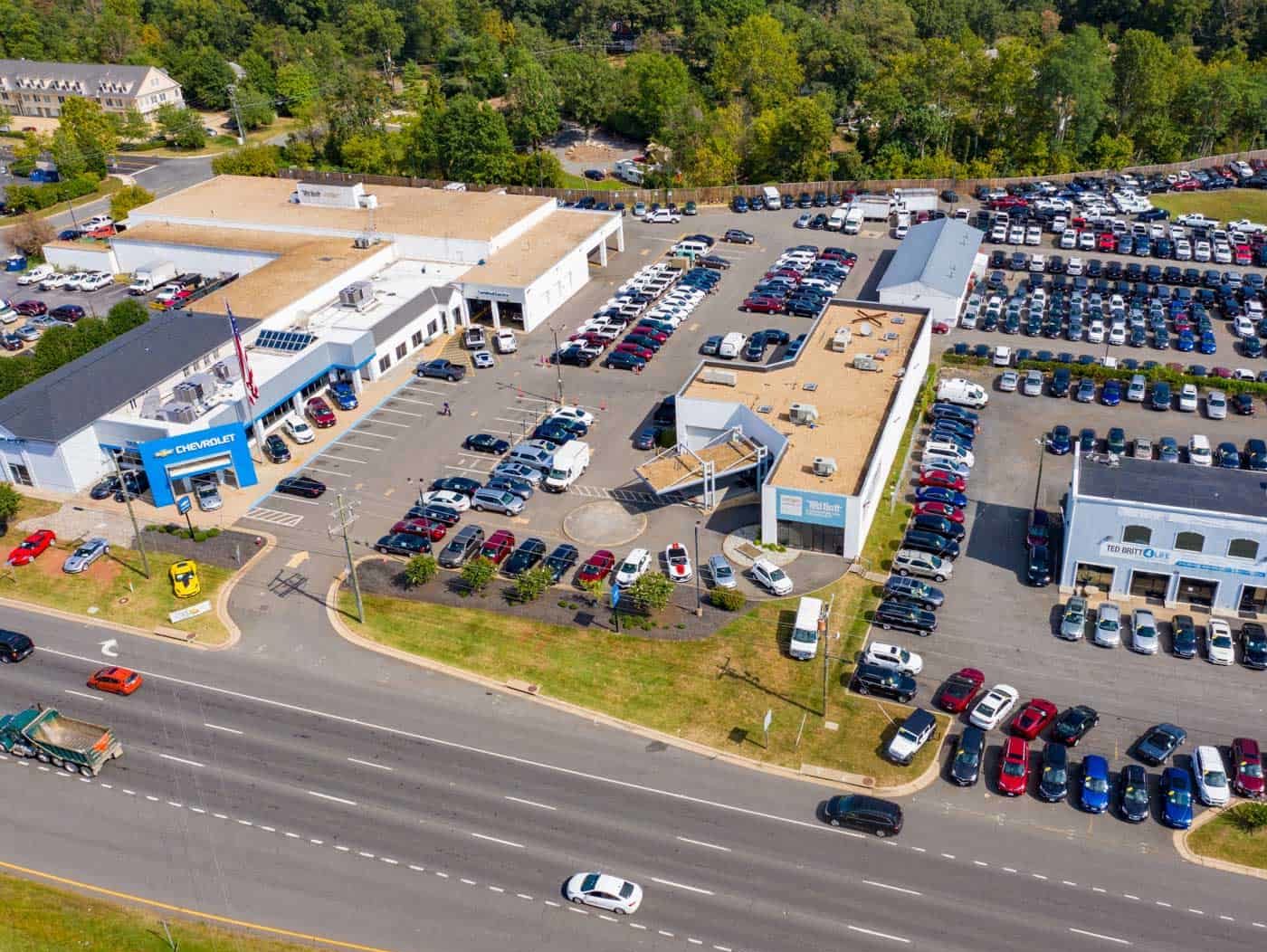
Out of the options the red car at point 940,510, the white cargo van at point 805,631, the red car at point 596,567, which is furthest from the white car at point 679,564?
the red car at point 940,510

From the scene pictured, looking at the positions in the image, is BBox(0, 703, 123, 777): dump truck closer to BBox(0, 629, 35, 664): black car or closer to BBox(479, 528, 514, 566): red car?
BBox(0, 629, 35, 664): black car

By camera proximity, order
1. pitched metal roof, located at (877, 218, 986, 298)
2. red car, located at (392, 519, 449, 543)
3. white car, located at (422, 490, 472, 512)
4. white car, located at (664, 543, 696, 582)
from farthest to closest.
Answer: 1. pitched metal roof, located at (877, 218, 986, 298)
2. white car, located at (422, 490, 472, 512)
3. red car, located at (392, 519, 449, 543)
4. white car, located at (664, 543, 696, 582)

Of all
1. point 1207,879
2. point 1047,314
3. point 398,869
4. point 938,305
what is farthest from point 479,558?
point 1047,314

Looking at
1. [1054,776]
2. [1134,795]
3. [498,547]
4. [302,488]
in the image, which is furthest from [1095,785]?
[302,488]

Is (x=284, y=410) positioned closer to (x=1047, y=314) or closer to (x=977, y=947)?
(x=977, y=947)

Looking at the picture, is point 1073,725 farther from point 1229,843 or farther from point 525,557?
point 525,557

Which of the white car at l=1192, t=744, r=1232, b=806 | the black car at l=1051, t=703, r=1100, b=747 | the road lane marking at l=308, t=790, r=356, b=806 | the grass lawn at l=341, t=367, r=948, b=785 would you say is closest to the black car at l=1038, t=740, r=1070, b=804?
the black car at l=1051, t=703, r=1100, b=747
